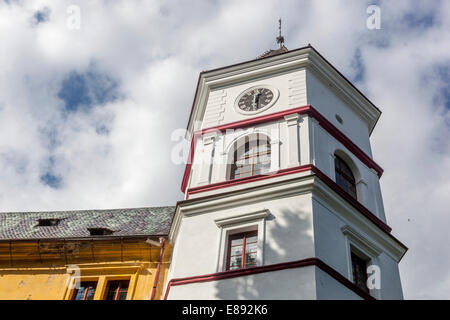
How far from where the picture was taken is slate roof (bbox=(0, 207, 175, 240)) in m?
21.4

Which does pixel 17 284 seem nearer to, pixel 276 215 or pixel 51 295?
pixel 51 295

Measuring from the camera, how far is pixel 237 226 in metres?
16.9

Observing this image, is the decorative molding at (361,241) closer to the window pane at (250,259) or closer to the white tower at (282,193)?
the white tower at (282,193)

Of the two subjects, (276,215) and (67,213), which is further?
(67,213)

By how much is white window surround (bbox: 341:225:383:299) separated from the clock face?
582 centimetres

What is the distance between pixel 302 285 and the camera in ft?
47.7

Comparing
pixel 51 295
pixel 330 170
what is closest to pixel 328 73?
pixel 330 170

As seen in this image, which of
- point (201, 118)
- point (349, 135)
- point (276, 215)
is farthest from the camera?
point (201, 118)

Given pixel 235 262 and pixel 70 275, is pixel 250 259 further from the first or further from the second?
pixel 70 275

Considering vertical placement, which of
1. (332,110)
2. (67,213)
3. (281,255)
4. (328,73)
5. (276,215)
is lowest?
(281,255)

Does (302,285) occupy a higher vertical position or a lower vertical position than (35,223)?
lower

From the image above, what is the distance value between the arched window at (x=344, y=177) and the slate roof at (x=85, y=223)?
5.84 metres

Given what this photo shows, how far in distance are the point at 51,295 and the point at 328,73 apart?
11990 mm

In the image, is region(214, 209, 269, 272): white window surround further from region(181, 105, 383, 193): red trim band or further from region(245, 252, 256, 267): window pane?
region(181, 105, 383, 193): red trim band
